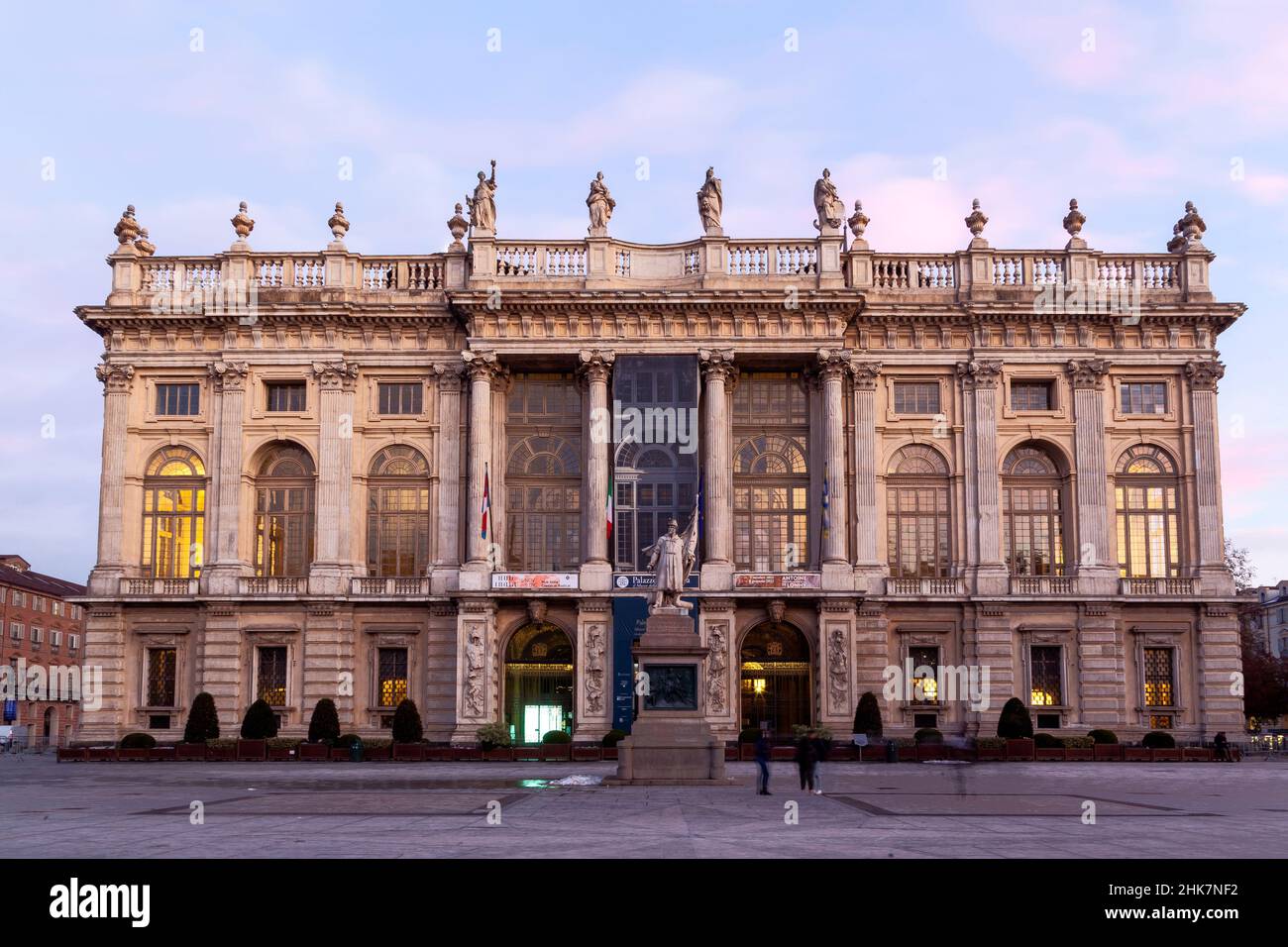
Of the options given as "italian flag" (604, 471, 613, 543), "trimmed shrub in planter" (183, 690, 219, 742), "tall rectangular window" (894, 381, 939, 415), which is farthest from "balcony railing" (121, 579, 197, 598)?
→ "tall rectangular window" (894, 381, 939, 415)

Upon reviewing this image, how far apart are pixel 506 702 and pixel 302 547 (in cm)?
1013

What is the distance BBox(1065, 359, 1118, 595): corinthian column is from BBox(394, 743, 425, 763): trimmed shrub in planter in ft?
82.8

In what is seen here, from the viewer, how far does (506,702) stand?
5175cm

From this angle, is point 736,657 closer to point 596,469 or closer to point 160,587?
point 596,469

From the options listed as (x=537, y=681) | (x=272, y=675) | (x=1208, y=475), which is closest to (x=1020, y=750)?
(x=1208, y=475)

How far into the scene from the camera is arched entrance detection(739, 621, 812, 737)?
169 ft

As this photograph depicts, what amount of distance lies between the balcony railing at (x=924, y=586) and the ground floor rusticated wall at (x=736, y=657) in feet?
1.53

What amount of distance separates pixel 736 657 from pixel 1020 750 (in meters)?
10.7

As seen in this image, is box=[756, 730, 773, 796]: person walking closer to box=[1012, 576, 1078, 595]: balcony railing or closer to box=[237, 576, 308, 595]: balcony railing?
box=[1012, 576, 1078, 595]: balcony railing

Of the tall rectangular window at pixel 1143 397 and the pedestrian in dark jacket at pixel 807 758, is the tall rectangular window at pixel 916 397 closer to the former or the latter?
the tall rectangular window at pixel 1143 397

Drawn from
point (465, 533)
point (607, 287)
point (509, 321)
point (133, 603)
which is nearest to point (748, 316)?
A: point (607, 287)

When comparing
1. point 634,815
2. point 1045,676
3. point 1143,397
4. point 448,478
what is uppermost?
point 1143,397

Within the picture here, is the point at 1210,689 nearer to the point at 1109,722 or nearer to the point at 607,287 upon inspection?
the point at 1109,722

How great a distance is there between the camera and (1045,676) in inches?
2032
